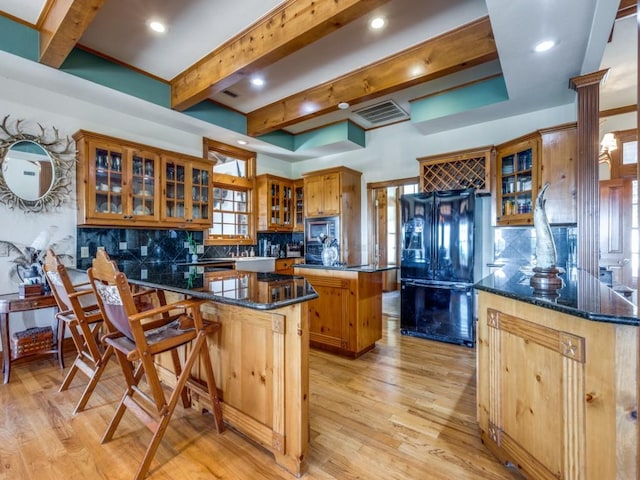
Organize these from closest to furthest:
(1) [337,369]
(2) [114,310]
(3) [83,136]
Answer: (2) [114,310] < (1) [337,369] < (3) [83,136]

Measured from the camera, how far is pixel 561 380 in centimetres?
125

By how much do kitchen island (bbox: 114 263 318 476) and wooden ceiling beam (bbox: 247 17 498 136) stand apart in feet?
7.97

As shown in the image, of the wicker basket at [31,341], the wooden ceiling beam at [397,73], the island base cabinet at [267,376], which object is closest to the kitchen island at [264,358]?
the island base cabinet at [267,376]

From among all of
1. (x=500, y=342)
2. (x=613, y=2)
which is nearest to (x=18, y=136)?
(x=500, y=342)

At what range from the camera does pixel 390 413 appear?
2.11 metres

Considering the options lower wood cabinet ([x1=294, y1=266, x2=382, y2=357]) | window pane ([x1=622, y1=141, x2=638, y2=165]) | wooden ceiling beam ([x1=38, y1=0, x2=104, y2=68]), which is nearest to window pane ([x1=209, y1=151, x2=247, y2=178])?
wooden ceiling beam ([x1=38, y1=0, x2=104, y2=68])

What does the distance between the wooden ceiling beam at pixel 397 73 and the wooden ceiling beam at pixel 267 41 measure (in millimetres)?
1077

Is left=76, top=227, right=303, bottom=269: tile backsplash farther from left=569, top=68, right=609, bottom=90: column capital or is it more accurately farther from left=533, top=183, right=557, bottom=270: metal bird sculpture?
left=569, top=68, right=609, bottom=90: column capital

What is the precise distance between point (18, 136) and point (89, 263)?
1420mm

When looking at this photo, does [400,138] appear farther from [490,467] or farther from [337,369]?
[490,467]

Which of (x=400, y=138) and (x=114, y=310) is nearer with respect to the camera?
(x=114, y=310)

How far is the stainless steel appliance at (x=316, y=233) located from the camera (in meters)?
4.96

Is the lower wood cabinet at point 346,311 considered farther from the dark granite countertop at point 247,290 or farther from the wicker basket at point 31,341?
the wicker basket at point 31,341

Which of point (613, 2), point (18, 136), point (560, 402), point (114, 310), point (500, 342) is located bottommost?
point (560, 402)
